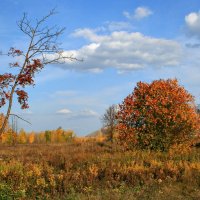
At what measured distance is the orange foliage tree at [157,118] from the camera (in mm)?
20375

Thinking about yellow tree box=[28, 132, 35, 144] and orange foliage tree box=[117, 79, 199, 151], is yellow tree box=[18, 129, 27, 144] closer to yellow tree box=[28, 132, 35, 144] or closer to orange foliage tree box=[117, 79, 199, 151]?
yellow tree box=[28, 132, 35, 144]

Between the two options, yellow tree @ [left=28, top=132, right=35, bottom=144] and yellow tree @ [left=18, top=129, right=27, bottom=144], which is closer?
yellow tree @ [left=18, top=129, right=27, bottom=144]

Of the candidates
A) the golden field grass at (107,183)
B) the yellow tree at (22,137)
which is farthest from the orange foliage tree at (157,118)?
the yellow tree at (22,137)

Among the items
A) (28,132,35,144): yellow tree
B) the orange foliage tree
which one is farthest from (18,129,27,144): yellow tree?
the orange foliage tree

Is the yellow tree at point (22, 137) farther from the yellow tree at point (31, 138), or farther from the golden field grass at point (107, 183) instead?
the golden field grass at point (107, 183)

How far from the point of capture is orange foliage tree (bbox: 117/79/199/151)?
2038cm

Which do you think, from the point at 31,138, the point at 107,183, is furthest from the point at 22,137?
the point at 107,183

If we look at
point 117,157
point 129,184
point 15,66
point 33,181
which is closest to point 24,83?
point 15,66

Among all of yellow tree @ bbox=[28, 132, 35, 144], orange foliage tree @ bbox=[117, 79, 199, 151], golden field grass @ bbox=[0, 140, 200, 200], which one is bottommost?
golden field grass @ bbox=[0, 140, 200, 200]

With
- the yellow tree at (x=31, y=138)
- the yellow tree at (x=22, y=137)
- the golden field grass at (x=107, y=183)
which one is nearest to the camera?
the golden field grass at (x=107, y=183)

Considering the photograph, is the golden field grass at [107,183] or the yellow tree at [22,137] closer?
the golden field grass at [107,183]

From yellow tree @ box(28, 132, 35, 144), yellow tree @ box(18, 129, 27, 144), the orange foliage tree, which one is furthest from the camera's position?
yellow tree @ box(28, 132, 35, 144)

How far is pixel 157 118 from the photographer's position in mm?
20234

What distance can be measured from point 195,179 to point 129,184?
1968mm
